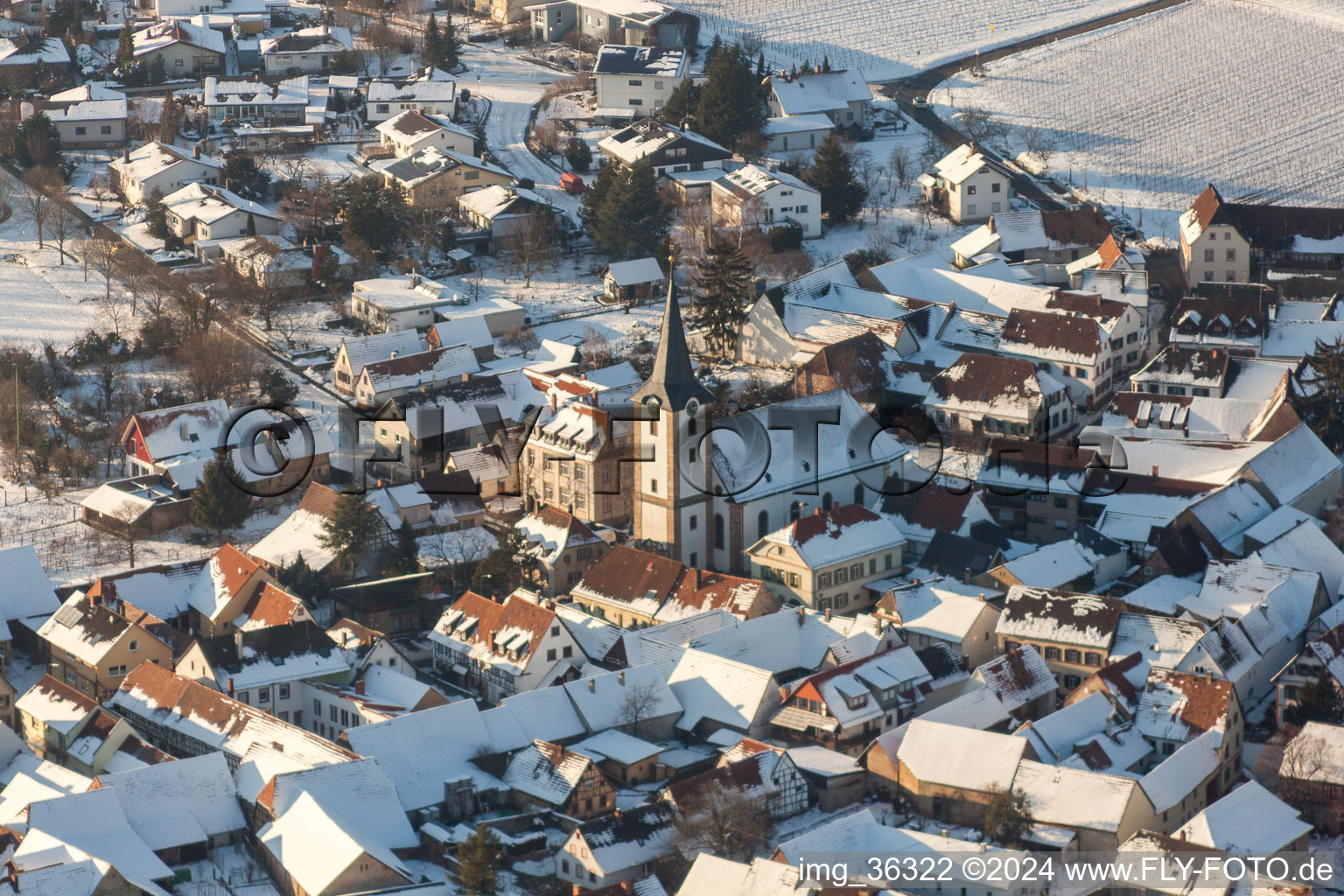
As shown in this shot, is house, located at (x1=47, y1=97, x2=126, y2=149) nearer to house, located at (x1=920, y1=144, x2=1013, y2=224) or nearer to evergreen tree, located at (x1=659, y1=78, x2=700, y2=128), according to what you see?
evergreen tree, located at (x1=659, y1=78, x2=700, y2=128)

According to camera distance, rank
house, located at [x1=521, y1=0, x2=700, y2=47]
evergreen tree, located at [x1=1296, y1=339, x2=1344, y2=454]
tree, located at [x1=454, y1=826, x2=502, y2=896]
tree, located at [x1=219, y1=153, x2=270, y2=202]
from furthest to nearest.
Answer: house, located at [x1=521, y1=0, x2=700, y2=47] < tree, located at [x1=219, y1=153, x2=270, y2=202] < evergreen tree, located at [x1=1296, y1=339, x2=1344, y2=454] < tree, located at [x1=454, y1=826, x2=502, y2=896]

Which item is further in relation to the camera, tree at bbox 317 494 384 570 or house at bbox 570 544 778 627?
tree at bbox 317 494 384 570

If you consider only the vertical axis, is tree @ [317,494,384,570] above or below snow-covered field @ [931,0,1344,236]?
below

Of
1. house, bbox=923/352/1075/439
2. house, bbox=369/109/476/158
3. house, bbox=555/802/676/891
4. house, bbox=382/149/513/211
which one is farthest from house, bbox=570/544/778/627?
house, bbox=369/109/476/158

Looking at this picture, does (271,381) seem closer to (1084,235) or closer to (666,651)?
(666,651)

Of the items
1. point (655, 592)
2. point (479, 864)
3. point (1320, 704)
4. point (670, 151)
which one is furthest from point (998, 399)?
point (479, 864)
